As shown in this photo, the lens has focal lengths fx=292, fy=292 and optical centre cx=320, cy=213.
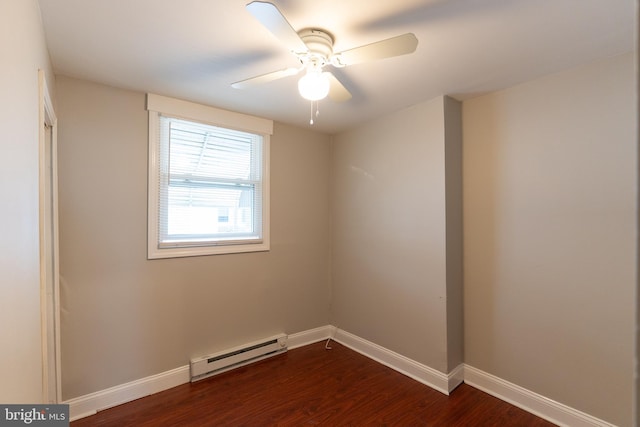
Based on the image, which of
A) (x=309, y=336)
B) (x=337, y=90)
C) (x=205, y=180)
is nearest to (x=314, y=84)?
(x=337, y=90)

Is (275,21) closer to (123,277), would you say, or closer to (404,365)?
(123,277)

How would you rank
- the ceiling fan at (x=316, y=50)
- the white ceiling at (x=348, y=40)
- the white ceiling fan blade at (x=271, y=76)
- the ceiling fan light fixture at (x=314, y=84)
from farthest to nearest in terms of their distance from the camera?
the white ceiling fan blade at (x=271, y=76) < the ceiling fan light fixture at (x=314, y=84) < the white ceiling at (x=348, y=40) < the ceiling fan at (x=316, y=50)

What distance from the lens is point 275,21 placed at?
3.87 feet

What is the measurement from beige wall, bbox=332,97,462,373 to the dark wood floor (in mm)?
294

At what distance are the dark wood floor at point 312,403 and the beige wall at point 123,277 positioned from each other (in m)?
0.29

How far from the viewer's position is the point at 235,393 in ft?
7.54

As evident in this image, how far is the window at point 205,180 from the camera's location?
239 cm

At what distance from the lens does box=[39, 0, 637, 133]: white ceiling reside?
54.3 inches

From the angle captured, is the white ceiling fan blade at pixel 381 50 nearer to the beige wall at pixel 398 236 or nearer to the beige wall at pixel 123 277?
the beige wall at pixel 398 236

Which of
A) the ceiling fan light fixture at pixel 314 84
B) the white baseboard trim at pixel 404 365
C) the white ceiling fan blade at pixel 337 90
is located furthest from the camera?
the white baseboard trim at pixel 404 365

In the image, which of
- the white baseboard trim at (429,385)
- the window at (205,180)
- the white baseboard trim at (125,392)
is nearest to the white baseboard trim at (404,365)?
the white baseboard trim at (429,385)

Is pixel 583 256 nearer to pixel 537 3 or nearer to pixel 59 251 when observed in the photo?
pixel 537 3

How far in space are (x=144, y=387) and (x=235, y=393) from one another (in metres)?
0.70

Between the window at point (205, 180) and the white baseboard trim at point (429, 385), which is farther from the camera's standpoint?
the window at point (205, 180)
